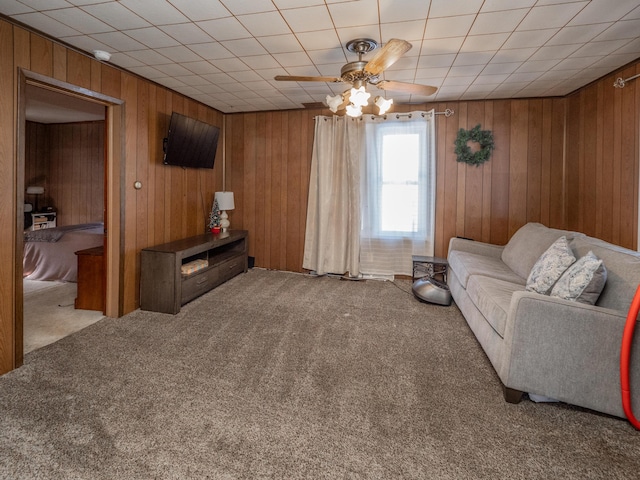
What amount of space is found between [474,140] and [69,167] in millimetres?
7088

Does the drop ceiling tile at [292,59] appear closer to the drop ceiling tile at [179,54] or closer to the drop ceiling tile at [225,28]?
the drop ceiling tile at [225,28]

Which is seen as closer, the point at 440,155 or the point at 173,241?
the point at 173,241

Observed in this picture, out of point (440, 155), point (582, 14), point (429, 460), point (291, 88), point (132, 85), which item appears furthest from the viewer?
point (440, 155)

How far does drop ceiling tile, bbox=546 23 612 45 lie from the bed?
516cm

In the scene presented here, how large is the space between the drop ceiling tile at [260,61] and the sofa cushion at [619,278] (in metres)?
3.05

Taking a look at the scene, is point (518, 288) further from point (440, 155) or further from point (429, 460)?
point (440, 155)

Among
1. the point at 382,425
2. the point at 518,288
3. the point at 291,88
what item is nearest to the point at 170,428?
the point at 382,425

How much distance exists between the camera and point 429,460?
1.57 meters

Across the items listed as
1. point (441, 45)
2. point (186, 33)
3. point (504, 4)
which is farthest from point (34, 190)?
point (504, 4)

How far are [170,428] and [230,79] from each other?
11.0ft

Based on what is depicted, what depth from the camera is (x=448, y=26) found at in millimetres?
2461

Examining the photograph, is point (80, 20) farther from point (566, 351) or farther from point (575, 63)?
point (575, 63)

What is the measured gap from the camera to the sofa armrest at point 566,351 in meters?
1.80

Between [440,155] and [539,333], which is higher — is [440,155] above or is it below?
above
